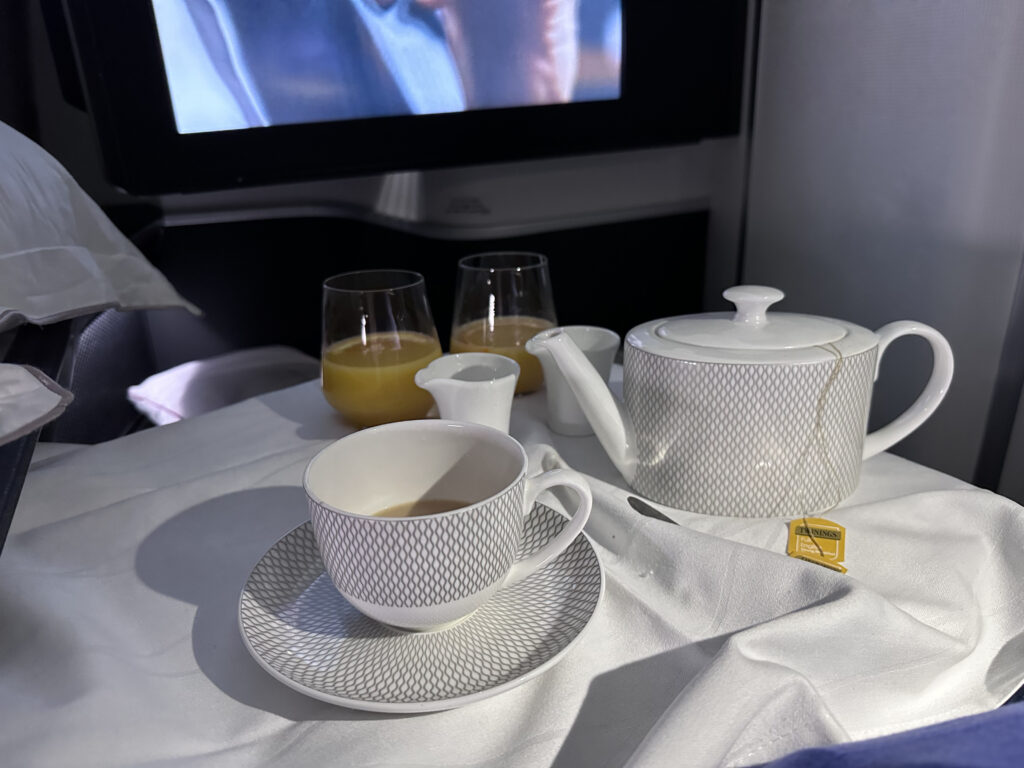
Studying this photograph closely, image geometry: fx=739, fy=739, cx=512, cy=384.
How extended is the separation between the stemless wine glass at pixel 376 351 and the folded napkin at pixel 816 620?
0.20 meters

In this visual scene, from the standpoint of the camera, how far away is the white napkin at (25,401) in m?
0.38

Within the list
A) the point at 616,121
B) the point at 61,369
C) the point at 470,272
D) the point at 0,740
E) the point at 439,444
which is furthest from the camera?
the point at 616,121

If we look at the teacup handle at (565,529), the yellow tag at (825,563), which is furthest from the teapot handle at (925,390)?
the teacup handle at (565,529)

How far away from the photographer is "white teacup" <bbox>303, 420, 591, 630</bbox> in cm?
35

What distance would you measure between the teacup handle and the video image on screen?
49 cm

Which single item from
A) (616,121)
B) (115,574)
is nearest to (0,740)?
(115,574)

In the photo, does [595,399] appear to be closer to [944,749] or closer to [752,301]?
[752,301]

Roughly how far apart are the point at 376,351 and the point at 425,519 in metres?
0.31

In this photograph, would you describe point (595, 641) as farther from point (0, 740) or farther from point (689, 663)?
point (0, 740)

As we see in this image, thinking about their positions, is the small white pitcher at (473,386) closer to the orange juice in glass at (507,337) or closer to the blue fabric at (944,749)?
the orange juice in glass at (507,337)

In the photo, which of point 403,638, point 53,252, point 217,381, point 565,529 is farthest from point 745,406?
point 217,381

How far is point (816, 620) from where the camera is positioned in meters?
0.38

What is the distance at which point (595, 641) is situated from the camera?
399 millimetres

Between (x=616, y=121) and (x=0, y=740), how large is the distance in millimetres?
791
